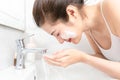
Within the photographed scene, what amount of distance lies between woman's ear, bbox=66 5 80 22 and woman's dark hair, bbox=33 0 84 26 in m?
0.01

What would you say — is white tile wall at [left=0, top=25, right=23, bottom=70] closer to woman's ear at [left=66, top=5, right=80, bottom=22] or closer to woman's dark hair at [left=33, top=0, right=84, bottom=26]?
woman's dark hair at [left=33, top=0, right=84, bottom=26]

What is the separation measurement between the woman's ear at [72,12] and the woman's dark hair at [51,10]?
0.05ft

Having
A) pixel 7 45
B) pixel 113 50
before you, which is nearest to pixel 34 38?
pixel 7 45

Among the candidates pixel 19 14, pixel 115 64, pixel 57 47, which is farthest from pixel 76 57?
pixel 19 14

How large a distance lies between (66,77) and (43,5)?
1.87ft

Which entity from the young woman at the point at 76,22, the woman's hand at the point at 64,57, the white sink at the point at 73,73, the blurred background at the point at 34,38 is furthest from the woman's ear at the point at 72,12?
the white sink at the point at 73,73

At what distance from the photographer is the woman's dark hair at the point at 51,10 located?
0.83m

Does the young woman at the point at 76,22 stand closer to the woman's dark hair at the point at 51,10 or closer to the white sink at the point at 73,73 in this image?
the woman's dark hair at the point at 51,10

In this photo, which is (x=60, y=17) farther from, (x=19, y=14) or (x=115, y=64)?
(x=19, y=14)

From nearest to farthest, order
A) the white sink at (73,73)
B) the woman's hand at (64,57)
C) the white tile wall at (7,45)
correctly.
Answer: the woman's hand at (64,57), the white tile wall at (7,45), the white sink at (73,73)

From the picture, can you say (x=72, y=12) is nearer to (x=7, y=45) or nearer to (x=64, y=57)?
(x=64, y=57)

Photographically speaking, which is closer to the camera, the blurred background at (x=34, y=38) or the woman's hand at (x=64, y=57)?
the woman's hand at (x=64, y=57)

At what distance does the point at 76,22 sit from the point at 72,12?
62mm

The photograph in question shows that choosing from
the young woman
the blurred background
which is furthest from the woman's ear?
the blurred background
